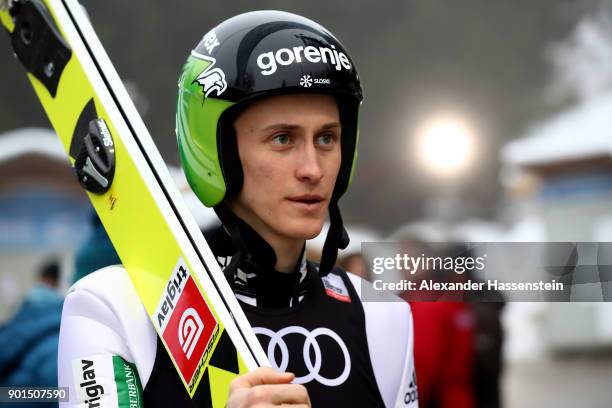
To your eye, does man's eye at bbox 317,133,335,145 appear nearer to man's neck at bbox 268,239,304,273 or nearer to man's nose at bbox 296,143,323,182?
man's nose at bbox 296,143,323,182

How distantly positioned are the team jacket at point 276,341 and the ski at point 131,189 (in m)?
0.05

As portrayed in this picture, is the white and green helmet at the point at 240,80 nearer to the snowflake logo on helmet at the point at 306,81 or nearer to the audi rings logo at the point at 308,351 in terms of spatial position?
the snowflake logo on helmet at the point at 306,81

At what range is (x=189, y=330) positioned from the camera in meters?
1.79

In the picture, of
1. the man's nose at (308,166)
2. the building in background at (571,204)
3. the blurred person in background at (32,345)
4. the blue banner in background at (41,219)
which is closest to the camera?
the man's nose at (308,166)

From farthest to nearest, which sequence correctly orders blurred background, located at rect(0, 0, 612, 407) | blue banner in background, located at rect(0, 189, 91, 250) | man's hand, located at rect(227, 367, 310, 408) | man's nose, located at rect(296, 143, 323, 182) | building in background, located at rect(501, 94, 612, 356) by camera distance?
building in background, located at rect(501, 94, 612, 356) → blurred background, located at rect(0, 0, 612, 407) → blue banner in background, located at rect(0, 189, 91, 250) → man's nose, located at rect(296, 143, 323, 182) → man's hand, located at rect(227, 367, 310, 408)

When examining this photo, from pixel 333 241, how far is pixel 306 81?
→ 0.38 meters

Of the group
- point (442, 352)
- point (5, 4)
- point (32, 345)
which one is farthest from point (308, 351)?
point (442, 352)

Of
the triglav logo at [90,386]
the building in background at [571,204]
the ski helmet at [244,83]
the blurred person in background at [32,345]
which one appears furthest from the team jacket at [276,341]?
the building in background at [571,204]

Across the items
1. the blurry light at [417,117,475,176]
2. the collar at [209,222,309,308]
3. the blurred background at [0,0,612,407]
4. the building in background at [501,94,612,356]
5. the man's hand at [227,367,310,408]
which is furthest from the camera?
the blurry light at [417,117,475,176]

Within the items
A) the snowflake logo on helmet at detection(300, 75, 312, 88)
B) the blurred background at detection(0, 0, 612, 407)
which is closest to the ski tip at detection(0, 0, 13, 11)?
the snowflake logo on helmet at detection(300, 75, 312, 88)

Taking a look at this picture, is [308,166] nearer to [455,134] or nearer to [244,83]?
[244,83]

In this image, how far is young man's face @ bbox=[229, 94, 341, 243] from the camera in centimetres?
189

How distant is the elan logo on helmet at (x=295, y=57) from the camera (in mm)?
1904

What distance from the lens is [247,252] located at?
1.98m
